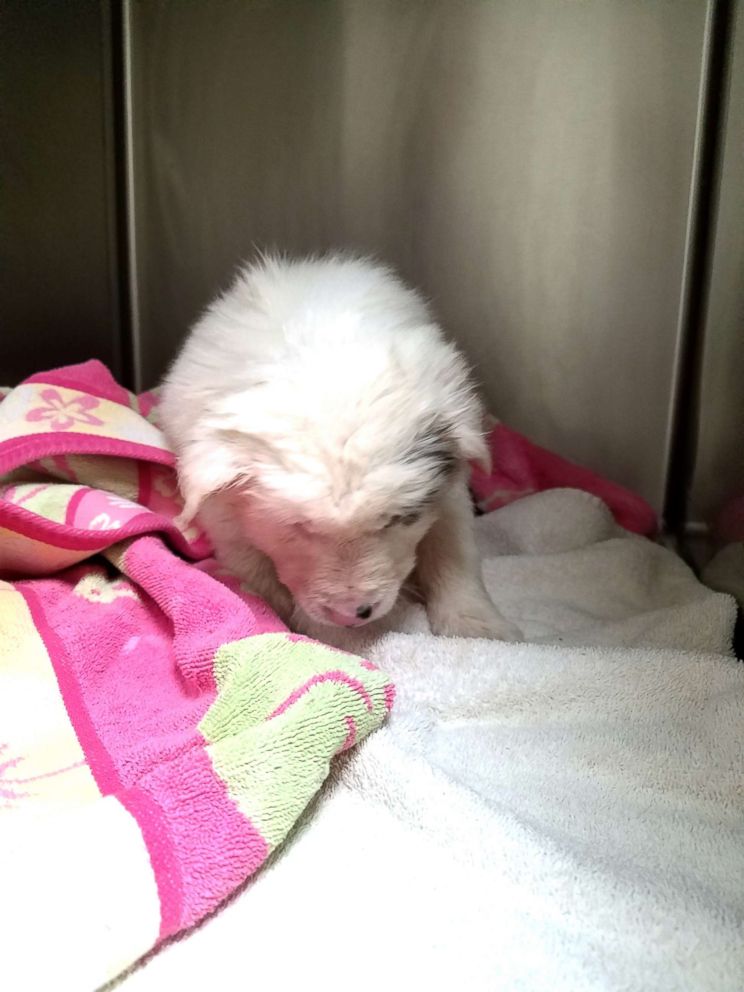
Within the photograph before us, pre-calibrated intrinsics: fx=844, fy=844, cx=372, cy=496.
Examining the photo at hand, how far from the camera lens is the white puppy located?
128 centimetres

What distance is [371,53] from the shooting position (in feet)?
7.23

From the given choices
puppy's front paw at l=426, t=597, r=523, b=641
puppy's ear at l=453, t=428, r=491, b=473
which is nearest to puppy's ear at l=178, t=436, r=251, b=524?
puppy's ear at l=453, t=428, r=491, b=473

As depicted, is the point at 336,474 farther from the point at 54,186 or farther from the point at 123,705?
the point at 54,186

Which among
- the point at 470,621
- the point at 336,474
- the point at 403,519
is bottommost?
the point at 470,621

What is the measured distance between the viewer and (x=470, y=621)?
1600 mm

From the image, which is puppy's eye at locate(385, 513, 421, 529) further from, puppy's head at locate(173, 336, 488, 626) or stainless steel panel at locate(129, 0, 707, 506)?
A: stainless steel panel at locate(129, 0, 707, 506)

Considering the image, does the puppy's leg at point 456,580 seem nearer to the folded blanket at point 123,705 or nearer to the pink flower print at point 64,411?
the folded blanket at point 123,705

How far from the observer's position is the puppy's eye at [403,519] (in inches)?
53.2

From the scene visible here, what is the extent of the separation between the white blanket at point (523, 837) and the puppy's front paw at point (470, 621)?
0.10m

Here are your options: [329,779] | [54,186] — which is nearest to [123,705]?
[329,779]

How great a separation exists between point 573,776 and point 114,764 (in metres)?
0.63

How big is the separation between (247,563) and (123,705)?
42 cm

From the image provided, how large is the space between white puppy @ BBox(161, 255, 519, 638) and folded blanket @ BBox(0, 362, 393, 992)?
0.41 ft

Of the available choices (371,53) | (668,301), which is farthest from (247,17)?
(668,301)
